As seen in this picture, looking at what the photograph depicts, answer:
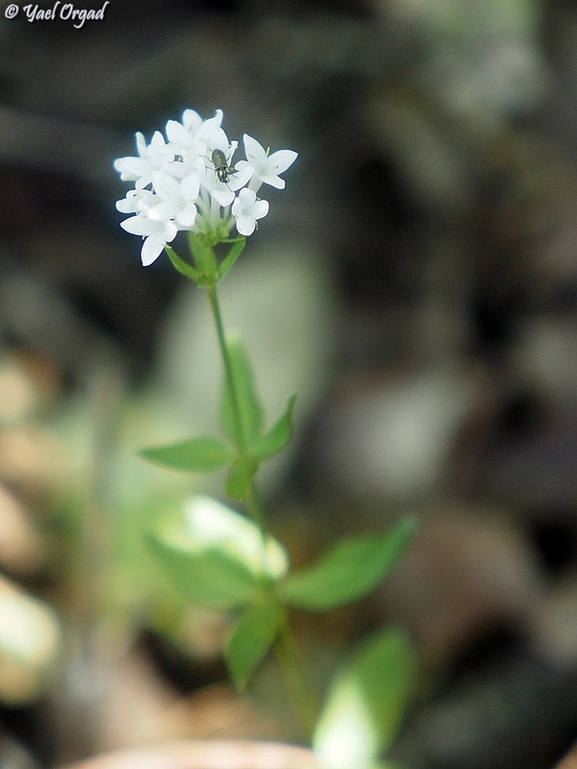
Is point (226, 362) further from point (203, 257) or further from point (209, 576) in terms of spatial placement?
point (209, 576)

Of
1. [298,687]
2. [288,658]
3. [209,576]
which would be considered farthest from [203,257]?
[298,687]

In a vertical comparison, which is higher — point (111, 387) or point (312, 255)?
point (312, 255)

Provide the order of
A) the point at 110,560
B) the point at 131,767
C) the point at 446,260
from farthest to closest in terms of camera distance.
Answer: the point at 446,260 → the point at 110,560 → the point at 131,767

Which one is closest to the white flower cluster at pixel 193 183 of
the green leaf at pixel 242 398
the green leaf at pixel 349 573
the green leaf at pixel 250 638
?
the green leaf at pixel 242 398

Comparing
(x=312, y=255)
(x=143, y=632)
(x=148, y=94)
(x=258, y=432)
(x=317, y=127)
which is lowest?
(x=143, y=632)

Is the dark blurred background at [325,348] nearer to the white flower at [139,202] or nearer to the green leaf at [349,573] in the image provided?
the green leaf at [349,573]

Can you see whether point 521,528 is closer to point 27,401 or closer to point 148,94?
point 27,401

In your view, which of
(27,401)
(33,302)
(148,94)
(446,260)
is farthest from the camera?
(148,94)

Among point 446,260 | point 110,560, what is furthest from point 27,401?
point 446,260
